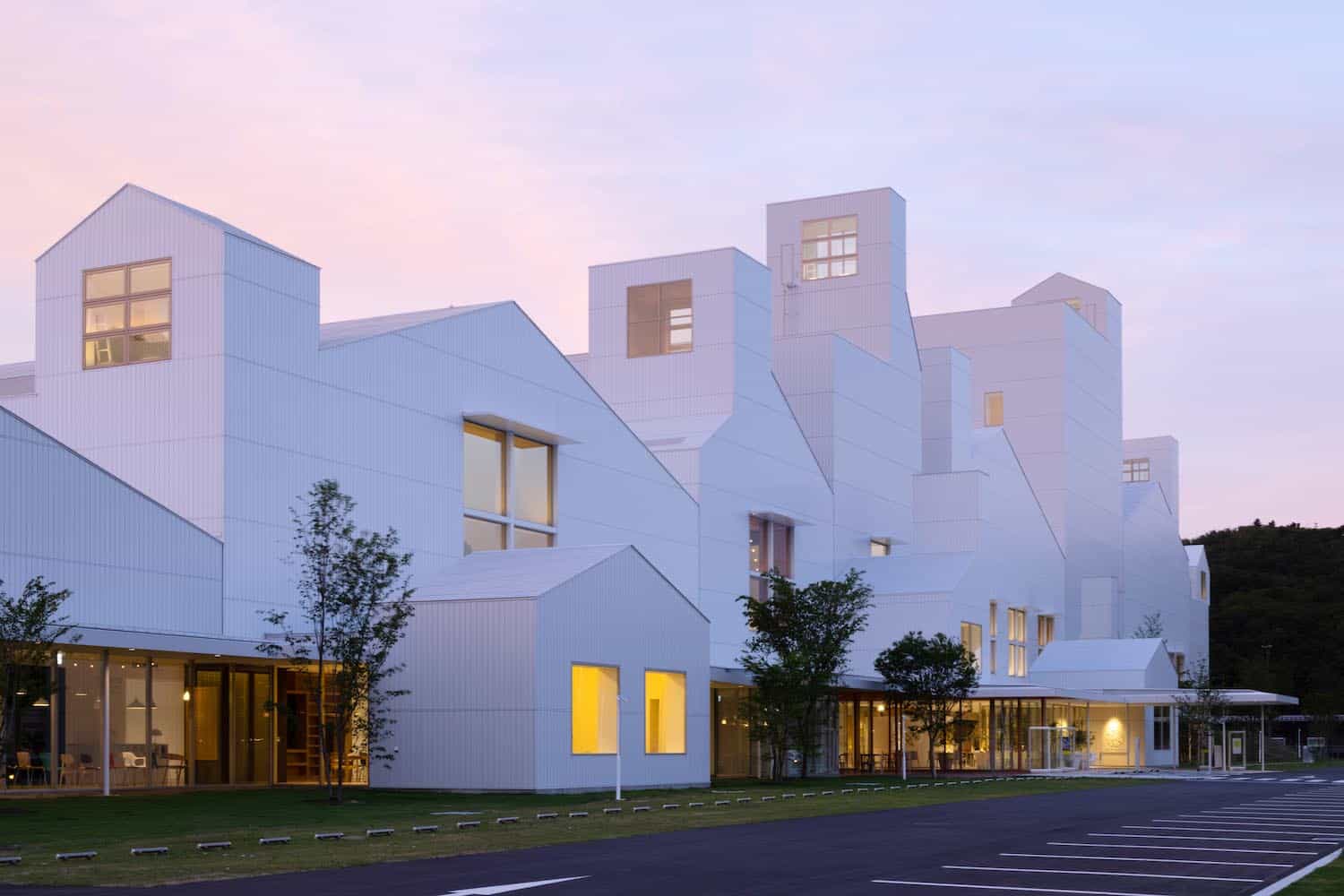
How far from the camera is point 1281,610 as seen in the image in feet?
366

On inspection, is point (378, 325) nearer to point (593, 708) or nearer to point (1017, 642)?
point (593, 708)

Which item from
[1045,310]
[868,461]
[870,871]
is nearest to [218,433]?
[870,871]

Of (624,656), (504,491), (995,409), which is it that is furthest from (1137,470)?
(624,656)

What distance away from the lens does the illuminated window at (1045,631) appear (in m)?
77.1

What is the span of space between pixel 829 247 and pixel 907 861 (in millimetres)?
52223

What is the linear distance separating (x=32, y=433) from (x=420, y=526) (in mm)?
11413

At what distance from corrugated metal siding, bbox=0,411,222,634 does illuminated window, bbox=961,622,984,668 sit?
123ft

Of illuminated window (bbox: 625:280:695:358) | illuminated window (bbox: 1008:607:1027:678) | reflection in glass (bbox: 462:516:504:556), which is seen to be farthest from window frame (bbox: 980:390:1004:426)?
reflection in glass (bbox: 462:516:504:556)

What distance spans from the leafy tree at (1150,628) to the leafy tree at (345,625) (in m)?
66.6

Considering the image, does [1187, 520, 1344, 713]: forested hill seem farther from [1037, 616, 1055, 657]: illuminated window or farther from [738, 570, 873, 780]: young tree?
[738, 570, 873, 780]: young tree

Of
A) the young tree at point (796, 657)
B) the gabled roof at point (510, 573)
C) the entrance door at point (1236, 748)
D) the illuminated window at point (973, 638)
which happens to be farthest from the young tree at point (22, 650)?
the entrance door at point (1236, 748)

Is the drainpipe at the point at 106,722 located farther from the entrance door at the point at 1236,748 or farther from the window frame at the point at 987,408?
the window frame at the point at 987,408

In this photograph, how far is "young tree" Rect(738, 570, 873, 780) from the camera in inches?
1751

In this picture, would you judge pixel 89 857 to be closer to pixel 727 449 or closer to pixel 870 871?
pixel 870 871
